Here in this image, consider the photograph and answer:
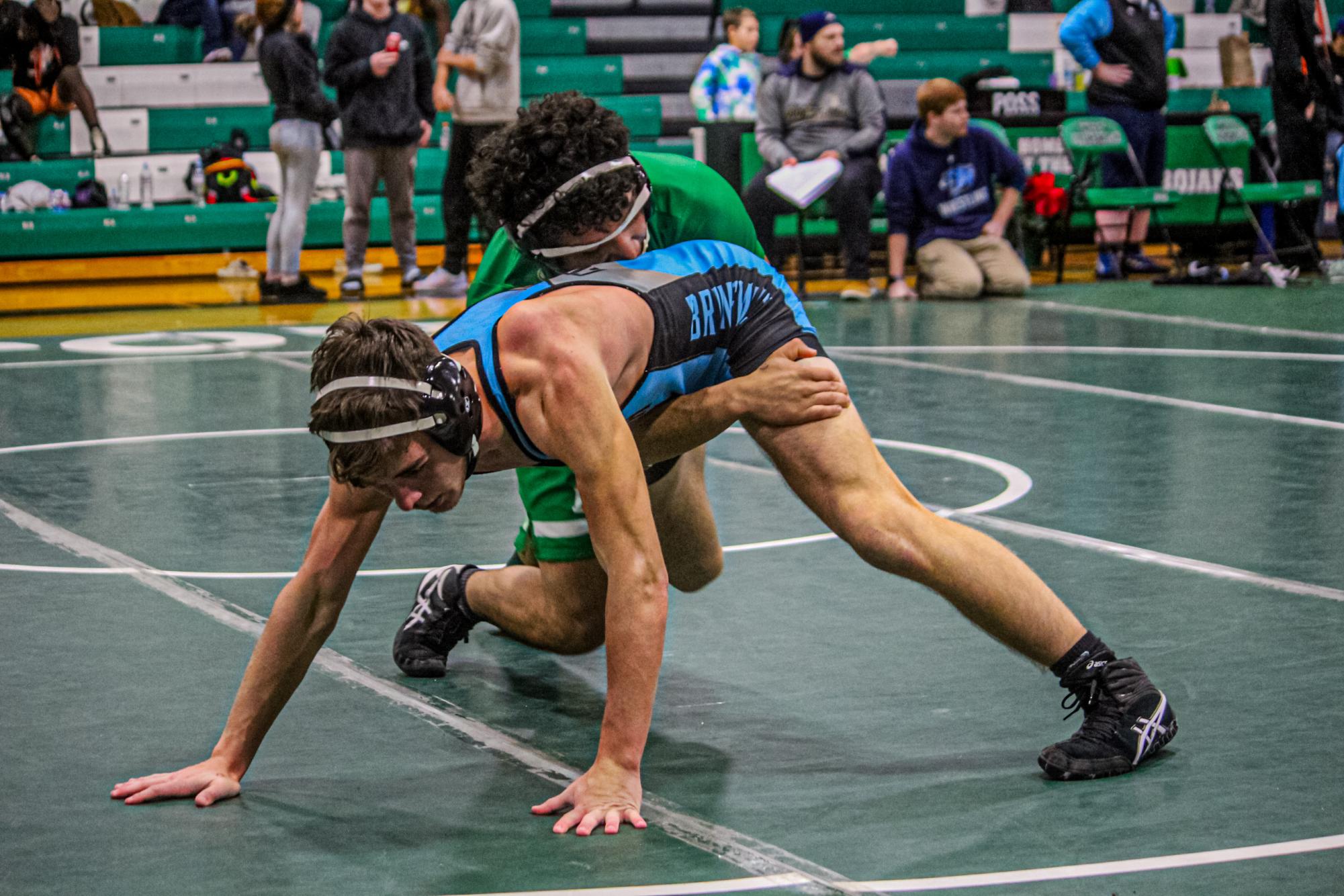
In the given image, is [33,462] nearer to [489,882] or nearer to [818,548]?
[818,548]

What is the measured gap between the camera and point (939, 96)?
10.3 m

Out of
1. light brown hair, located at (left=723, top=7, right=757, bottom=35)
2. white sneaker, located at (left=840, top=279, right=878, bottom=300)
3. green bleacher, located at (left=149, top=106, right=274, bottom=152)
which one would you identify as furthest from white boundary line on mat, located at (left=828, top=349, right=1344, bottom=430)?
green bleacher, located at (left=149, top=106, right=274, bottom=152)

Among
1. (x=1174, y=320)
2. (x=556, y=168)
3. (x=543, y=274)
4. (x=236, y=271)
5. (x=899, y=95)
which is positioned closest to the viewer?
(x=556, y=168)

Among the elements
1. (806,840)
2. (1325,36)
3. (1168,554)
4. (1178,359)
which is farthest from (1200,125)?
(806,840)

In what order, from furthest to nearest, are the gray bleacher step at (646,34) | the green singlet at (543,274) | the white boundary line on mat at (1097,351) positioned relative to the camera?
the gray bleacher step at (646,34), the white boundary line on mat at (1097,351), the green singlet at (543,274)

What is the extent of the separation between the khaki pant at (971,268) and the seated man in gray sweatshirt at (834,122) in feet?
1.34

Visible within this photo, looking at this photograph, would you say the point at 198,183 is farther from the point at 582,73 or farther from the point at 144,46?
the point at 582,73

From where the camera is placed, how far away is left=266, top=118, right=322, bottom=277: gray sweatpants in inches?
411

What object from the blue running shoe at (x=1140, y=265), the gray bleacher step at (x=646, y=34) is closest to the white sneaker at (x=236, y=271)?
the gray bleacher step at (x=646, y=34)

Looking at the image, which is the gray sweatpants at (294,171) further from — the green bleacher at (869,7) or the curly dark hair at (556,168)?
the curly dark hair at (556,168)

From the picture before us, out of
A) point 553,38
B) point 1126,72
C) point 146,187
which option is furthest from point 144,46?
point 1126,72

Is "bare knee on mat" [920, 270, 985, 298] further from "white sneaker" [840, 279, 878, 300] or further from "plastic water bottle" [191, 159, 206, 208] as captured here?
"plastic water bottle" [191, 159, 206, 208]

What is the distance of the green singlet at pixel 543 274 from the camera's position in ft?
11.3

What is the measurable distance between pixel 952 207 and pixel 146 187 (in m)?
5.50
